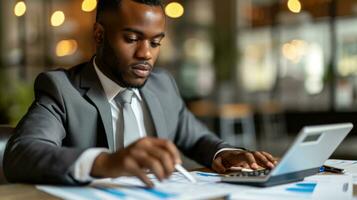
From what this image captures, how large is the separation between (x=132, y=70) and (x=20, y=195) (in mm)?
417

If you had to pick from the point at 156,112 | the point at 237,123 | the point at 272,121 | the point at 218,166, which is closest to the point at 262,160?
the point at 218,166

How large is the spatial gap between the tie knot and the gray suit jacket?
71 millimetres

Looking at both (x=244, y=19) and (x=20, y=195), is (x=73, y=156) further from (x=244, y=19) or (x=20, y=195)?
(x=244, y=19)

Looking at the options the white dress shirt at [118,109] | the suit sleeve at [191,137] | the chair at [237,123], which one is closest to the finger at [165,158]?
the white dress shirt at [118,109]

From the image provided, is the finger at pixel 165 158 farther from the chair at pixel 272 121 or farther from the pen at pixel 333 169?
the chair at pixel 272 121

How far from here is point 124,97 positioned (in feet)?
4.59

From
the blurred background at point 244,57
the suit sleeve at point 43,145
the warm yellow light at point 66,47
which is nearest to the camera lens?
the suit sleeve at point 43,145

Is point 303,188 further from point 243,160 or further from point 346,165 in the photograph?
point 346,165

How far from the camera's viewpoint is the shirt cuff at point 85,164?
0.89 metres

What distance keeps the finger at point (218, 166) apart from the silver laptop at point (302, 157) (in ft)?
0.84

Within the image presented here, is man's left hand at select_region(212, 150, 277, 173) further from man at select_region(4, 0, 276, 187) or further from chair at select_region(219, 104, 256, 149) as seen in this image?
chair at select_region(219, 104, 256, 149)

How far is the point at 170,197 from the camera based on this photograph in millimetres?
826

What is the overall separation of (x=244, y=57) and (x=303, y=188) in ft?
28.0

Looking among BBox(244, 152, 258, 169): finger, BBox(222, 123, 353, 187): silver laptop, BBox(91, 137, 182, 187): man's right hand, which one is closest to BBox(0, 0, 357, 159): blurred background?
BBox(244, 152, 258, 169): finger
